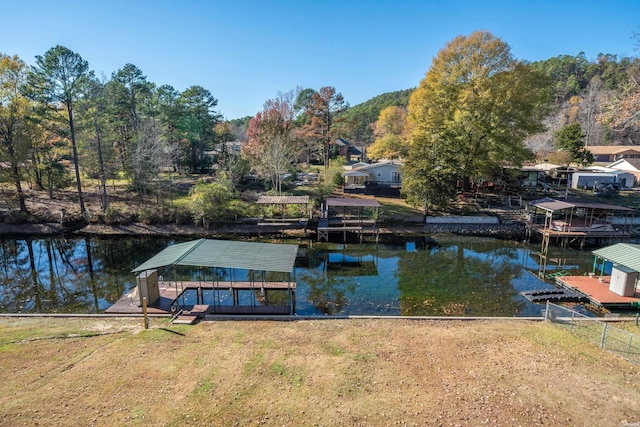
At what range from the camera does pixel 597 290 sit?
1719 centimetres

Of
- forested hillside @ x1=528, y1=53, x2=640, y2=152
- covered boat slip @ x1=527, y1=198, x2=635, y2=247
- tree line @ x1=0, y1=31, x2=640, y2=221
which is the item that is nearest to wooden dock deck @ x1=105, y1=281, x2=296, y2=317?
tree line @ x1=0, y1=31, x2=640, y2=221

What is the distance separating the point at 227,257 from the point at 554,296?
50.9ft

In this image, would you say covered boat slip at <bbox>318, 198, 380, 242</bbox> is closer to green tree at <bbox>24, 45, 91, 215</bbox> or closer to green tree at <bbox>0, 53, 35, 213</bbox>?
green tree at <bbox>24, 45, 91, 215</bbox>

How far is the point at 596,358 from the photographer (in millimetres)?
10562

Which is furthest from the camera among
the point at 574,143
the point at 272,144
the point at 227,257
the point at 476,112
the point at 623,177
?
the point at 574,143

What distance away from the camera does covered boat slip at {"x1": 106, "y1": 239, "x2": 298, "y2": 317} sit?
1413 centimetres

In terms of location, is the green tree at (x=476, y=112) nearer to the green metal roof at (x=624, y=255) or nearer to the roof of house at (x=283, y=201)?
the roof of house at (x=283, y=201)

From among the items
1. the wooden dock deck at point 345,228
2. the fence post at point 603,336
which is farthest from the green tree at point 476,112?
the fence post at point 603,336

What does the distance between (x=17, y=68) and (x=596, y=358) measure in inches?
1517

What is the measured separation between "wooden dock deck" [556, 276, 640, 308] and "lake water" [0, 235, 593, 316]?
1012 mm

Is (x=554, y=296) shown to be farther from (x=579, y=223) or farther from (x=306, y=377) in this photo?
(x=306, y=377)

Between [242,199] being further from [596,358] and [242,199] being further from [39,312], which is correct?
[596,358]

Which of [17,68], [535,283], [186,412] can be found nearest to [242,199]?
[17,68]

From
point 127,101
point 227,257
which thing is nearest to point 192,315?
point 227,257
